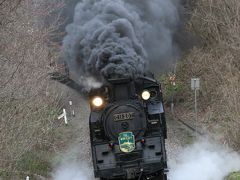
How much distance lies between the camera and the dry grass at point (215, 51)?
16.7 m

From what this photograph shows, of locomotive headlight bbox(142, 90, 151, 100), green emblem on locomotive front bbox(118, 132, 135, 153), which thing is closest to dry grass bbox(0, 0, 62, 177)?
green emblem on locomotive front bbox(118, 132, 135, 153)

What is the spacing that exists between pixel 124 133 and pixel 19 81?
3.65 meters

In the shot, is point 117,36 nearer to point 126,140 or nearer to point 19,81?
point 126,140

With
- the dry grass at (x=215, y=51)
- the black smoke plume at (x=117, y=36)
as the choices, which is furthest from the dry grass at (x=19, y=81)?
the dry grass at (x=215, y=51)

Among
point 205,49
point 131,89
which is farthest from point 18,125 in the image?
point 205,49

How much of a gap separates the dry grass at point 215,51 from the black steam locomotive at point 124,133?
269 inches

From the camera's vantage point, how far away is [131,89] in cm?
892

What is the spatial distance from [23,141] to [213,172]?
16.3ft

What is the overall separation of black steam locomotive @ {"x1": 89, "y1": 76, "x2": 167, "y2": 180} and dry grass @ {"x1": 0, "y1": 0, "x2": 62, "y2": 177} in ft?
6.79

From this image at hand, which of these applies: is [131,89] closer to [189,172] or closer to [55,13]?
[189,172]

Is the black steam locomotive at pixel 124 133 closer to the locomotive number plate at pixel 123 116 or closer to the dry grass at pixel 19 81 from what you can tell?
the locomotive number plate at pixel 123 116

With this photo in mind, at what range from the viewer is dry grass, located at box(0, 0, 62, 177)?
984 centimetres

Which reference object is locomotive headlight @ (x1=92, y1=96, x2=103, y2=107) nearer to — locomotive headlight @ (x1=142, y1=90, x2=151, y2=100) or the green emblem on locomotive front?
the green emblem on locomotive front

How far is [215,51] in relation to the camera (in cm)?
1859
